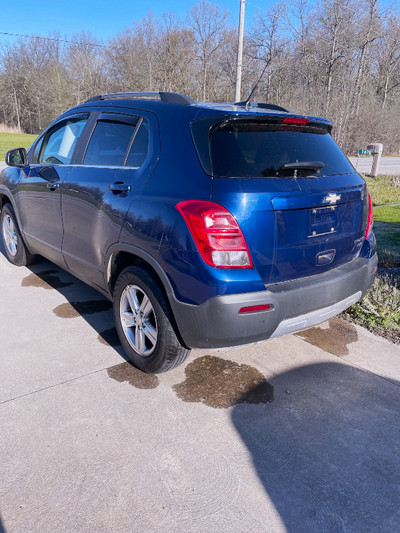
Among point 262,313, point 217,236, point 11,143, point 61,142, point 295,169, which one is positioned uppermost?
point 61,142

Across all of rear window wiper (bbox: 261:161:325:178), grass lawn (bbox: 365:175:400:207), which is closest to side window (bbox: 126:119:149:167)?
rear window wiper (bbox: 261:161:325:178)

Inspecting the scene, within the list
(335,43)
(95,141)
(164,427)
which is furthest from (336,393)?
(335,43)

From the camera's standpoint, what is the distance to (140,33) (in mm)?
47781

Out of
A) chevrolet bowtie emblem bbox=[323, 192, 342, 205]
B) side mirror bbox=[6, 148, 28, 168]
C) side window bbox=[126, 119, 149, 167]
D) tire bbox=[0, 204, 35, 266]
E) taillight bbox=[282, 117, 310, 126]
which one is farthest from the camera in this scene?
tire bbox=[0, 204, 35, 266]

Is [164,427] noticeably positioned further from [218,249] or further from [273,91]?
[273,91]

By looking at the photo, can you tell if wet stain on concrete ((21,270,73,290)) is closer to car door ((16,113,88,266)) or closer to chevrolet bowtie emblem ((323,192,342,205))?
car door ((16,113,88,266))

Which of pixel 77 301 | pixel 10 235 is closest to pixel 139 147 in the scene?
pixel 77 301

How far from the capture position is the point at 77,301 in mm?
4262

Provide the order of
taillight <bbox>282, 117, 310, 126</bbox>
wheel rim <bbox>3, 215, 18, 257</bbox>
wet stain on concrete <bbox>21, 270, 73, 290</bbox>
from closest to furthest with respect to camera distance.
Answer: taillight <bbox>282, 117, 310, 126</bbox> < wet stain on concrete <bbox>21, 270, 73, 290</bbox> < wheel rim <bbox>3, 215, 18, 257</bbox>

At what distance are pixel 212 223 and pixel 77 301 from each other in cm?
247

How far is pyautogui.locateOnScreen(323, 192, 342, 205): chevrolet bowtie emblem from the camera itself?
2635 mm

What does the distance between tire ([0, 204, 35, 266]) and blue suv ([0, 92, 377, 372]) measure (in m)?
1.89

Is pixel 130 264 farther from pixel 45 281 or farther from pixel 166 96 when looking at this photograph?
pixel 45 281

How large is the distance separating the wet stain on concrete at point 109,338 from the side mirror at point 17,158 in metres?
2.21
